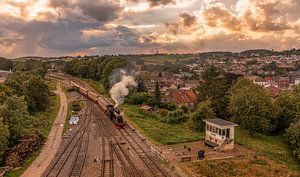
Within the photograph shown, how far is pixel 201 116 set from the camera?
44750 millimetres

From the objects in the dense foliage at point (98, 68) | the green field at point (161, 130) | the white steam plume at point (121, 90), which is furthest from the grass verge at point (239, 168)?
the dense foliage at point (98, 68)

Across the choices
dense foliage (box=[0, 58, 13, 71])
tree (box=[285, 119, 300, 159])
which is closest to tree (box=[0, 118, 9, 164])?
tree (box=[285, 119, 300, 159])

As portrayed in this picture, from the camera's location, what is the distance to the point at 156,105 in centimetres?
6525

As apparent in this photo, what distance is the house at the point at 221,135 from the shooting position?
35.8m

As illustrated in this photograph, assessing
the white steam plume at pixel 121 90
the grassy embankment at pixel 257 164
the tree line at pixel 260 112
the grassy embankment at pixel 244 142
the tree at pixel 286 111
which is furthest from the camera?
the white steam plume at pixel 121 90

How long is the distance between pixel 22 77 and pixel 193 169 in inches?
1855

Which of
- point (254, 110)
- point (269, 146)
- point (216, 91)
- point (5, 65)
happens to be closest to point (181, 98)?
point (216, 91)

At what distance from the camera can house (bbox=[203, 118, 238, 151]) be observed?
1411 inches

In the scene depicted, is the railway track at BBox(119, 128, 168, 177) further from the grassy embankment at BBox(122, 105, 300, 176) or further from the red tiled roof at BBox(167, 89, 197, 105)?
the red tiled roof at BBox(167, 89, 197, 105)

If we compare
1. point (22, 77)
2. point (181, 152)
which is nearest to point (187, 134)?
point (181, 152)

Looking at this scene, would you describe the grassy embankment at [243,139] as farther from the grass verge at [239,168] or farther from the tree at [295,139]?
the grass verge at [239,168]

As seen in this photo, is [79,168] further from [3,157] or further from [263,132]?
[263,132]

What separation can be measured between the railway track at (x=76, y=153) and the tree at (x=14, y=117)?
5340 millimetres

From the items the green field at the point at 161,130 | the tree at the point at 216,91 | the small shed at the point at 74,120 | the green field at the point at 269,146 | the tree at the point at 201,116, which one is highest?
the tree at the point at 216,91
